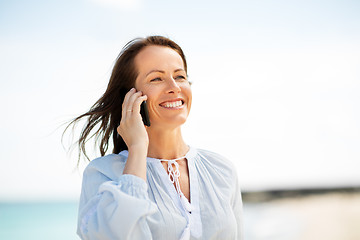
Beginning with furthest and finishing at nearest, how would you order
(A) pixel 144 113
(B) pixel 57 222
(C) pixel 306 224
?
(B) pixel 57 222, (C) pixel 306 224, (A) pixel 144 113

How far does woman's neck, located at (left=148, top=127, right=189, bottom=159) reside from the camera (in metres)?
2.60

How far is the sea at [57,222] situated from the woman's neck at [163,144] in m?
6.07

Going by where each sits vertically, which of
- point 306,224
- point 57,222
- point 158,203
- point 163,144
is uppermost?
point 163,144

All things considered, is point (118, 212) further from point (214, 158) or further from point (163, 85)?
point (214, 158)

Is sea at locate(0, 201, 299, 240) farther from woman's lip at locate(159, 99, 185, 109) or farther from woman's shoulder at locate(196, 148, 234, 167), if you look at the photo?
woman's lip at locate(159, 99, 185, 109)

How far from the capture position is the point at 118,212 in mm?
1918

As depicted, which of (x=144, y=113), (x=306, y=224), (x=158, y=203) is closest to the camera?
(x=158, y=203)

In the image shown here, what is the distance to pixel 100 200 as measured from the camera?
6.63 ft

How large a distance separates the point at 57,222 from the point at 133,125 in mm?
15156

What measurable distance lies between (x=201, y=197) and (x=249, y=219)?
852cm

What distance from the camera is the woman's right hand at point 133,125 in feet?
7.34

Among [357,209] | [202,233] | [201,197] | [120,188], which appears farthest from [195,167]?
[357,209]

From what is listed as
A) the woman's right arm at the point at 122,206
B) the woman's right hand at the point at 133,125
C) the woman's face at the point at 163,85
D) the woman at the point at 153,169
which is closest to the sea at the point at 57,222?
the woman at the point at 153,169

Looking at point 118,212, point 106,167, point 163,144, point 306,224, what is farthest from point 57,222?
point 118,212
